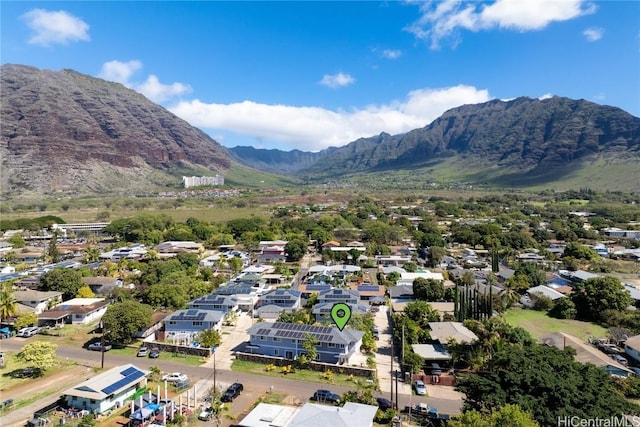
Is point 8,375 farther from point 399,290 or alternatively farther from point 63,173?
point 63,173

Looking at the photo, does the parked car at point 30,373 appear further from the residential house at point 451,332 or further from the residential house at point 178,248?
the residential house at point 178,248

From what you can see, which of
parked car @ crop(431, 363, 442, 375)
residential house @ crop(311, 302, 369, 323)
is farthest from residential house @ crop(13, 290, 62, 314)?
parked car @ crop(431, 363, 442, 375)

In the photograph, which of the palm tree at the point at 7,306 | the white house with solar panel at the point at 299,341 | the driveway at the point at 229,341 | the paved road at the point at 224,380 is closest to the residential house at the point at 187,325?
the driveway at the point at 229,341

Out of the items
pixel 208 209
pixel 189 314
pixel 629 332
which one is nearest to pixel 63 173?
pixel 208 209

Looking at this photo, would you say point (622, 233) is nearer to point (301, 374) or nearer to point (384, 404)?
point (384, 404)

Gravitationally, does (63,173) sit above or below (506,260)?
above

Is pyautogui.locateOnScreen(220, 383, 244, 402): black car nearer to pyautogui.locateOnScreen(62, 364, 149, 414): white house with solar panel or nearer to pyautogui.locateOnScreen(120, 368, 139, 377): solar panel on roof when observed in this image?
pyautogui.locateOnScreen(62, 364, 149, 414): white house with solar panel

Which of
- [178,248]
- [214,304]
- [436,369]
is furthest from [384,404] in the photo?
[178,248]

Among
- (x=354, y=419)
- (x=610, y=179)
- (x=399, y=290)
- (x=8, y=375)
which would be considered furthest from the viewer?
(x=610, y=179)
